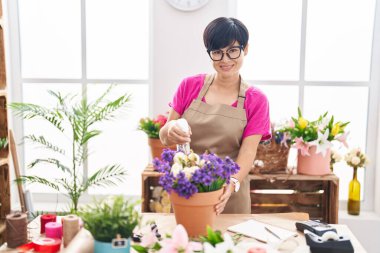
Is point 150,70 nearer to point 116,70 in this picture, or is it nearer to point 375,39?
point 116,70

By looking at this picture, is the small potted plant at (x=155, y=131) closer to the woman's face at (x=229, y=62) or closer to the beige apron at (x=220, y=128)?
the beige apron at (x=220, y=128)

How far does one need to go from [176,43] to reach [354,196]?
1.69m

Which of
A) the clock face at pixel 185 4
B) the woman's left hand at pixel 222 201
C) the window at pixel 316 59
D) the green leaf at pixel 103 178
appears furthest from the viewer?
the window at pixel 316 59

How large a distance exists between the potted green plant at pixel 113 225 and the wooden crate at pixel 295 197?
1766 mm

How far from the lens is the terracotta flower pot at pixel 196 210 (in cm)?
147

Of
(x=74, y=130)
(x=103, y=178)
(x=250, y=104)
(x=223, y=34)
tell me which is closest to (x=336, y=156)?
(x=250, y=104)

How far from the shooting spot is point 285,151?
2.87 metres

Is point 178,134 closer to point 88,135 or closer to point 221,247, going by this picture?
point 221,247

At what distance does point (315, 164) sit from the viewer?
285 cm

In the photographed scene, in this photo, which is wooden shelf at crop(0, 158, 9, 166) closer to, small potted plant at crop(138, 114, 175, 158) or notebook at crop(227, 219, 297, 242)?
small potted plant at crop(138, 114, 175, 158)

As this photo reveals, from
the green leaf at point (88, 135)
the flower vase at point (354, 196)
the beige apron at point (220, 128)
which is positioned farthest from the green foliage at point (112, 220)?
the flower vase at point (354, 196)

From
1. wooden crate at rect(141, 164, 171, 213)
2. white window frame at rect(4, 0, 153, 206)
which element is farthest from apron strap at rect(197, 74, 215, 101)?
white window frame at rect(4, 0, 153, 206)

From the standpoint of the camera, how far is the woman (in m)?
1.99

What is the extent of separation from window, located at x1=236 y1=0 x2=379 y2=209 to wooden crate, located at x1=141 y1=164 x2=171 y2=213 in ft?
3.52
